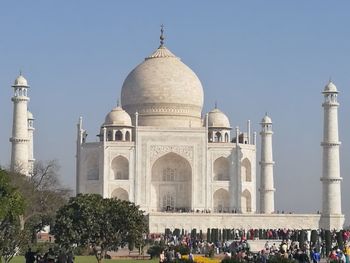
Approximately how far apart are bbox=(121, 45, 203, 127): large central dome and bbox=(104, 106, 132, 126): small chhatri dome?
142 cm

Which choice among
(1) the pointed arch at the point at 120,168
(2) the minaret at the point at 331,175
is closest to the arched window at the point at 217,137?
(1) the pointed arch at the point at 120,168

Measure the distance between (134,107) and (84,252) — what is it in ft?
67.7

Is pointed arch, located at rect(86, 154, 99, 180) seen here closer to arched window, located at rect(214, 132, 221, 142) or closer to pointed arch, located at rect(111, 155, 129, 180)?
pointed arch, located at rect(111, 155, 129, 180)

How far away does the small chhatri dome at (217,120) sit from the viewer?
57.5 metres

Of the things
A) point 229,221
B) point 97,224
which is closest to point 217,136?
point 229,221

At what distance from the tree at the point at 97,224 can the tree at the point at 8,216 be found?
4.39m

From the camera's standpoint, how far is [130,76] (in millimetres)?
58688

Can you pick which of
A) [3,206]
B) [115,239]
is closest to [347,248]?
[115,239]

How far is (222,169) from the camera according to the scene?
5588cm

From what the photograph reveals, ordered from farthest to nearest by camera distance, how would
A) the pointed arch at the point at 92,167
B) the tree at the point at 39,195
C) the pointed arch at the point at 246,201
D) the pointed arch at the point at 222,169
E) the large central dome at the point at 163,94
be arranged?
the large central dome at the point at 163,94
the pointed arch at the point at 246,201
the pointed arch at the point at 222,169
the pointed arch at the point at 92,167
the tree at the point at 39,195

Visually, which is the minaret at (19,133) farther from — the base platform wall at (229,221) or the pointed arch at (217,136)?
the pointed arch at (217,136)

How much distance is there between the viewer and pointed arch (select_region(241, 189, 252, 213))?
56.0 m

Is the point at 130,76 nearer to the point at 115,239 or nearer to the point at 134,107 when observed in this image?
the point at 134,107

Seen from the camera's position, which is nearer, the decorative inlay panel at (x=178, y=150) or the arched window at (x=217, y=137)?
the decorative inlay panel at (x=178, y=150)
